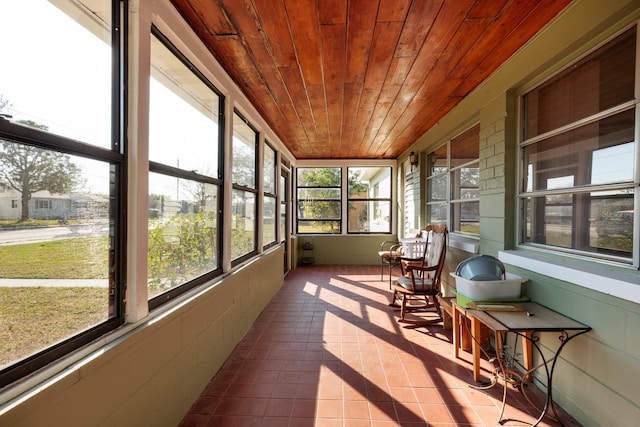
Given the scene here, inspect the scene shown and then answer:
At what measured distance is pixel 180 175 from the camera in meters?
1.92

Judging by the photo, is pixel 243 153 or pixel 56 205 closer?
pixel 56 205

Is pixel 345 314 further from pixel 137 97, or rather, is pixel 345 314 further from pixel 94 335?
pixel 137 97

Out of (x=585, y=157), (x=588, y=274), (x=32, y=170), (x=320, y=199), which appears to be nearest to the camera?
(x=32, y=170)

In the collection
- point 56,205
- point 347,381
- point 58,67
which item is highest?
point 58,67

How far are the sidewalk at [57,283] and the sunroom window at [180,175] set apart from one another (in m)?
0.33

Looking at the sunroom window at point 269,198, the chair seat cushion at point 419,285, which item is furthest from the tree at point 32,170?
the chair seat cushion at point 419,285

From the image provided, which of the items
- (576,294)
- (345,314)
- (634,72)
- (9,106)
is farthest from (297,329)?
(634,72)

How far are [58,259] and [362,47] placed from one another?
216 cm

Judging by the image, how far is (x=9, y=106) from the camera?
3.08 ft

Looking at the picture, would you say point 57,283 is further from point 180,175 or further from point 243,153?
point 243,153

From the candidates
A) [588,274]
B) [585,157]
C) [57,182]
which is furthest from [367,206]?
[57,182]

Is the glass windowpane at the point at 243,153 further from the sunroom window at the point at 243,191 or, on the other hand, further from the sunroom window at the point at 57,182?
the sunroom window at the point at 57,182

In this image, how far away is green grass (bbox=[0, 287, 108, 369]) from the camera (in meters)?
0.94

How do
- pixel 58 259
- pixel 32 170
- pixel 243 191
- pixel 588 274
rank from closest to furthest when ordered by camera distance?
pixel 32 170 → pixel 58 259 → pixel 588 274 → pixel 243 191
